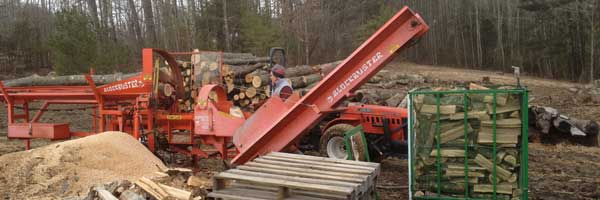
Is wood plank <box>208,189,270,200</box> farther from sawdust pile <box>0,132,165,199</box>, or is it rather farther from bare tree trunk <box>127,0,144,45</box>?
bare tree trunk <box>127,0,144,45</box>

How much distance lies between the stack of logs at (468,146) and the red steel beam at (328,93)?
2.80ft

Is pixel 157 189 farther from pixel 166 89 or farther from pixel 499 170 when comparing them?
pixel 499 170

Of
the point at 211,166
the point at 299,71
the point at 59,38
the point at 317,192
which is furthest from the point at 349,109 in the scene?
the point at 59,38

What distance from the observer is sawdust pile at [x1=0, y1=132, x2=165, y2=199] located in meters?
6.31

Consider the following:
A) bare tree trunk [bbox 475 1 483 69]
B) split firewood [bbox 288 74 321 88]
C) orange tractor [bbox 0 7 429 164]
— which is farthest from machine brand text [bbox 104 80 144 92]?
bare tree trunk [bbox 475 1 483 69]

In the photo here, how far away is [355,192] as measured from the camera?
4273 millimetres

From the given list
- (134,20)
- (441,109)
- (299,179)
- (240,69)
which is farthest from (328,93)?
(134,20)

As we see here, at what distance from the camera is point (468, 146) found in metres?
5.54

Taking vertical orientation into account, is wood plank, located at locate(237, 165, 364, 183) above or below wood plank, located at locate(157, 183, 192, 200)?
above

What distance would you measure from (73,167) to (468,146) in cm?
492

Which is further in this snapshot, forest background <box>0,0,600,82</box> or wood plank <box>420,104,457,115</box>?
forest background <box>0,0,600,82</box>

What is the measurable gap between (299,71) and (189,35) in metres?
8.86

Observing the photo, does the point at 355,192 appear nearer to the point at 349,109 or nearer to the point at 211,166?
the point at 349,109

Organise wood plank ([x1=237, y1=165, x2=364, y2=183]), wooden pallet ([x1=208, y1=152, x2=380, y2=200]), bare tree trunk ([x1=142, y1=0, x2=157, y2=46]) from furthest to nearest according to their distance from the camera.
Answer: bare tree trunk ([x1=142, y1=0, x2=157, y2=46])
wood plank ([x1=237, y1=165, x2=364, y2=183])
wooden pallet ([x1=208, y1=152, x2=380, y2=200])
